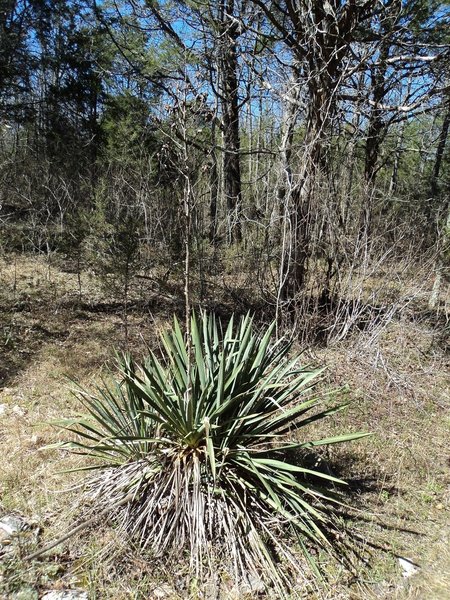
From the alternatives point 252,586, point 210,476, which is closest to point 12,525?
point 210,476

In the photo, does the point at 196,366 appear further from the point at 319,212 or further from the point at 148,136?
the point at 148,136

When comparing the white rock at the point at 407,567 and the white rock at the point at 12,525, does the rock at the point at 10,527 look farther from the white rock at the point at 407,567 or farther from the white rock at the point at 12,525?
the white rock at the point at 407,567

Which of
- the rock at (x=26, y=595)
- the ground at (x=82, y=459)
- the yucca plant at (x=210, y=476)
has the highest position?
the yucca plant at (x=210, y=476)

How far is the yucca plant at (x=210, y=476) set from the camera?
9.05 feet

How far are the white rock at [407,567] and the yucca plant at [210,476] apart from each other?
418 mm

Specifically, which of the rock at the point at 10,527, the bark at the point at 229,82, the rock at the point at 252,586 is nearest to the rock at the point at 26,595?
the rock at the point at 10,527

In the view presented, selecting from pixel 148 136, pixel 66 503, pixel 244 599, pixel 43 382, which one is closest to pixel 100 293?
pixel 43 382

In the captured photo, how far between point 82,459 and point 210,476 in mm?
1318

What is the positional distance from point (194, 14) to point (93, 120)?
754cm

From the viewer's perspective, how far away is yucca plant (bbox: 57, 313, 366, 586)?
2.76 meters

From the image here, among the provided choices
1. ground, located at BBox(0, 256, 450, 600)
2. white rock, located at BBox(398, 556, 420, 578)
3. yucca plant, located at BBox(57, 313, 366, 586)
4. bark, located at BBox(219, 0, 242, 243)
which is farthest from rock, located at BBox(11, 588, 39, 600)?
bark, located at BBox(219, 0, 242, 243)

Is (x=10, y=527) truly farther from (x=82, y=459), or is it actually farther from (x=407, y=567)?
(x=407, y=567)

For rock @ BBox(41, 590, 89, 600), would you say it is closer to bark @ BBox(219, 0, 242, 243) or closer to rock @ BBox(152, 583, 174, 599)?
rock @ BBox(152, 583, 174, 599)

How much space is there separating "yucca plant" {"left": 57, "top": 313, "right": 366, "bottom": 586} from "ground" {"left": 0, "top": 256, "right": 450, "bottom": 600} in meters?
0.19
